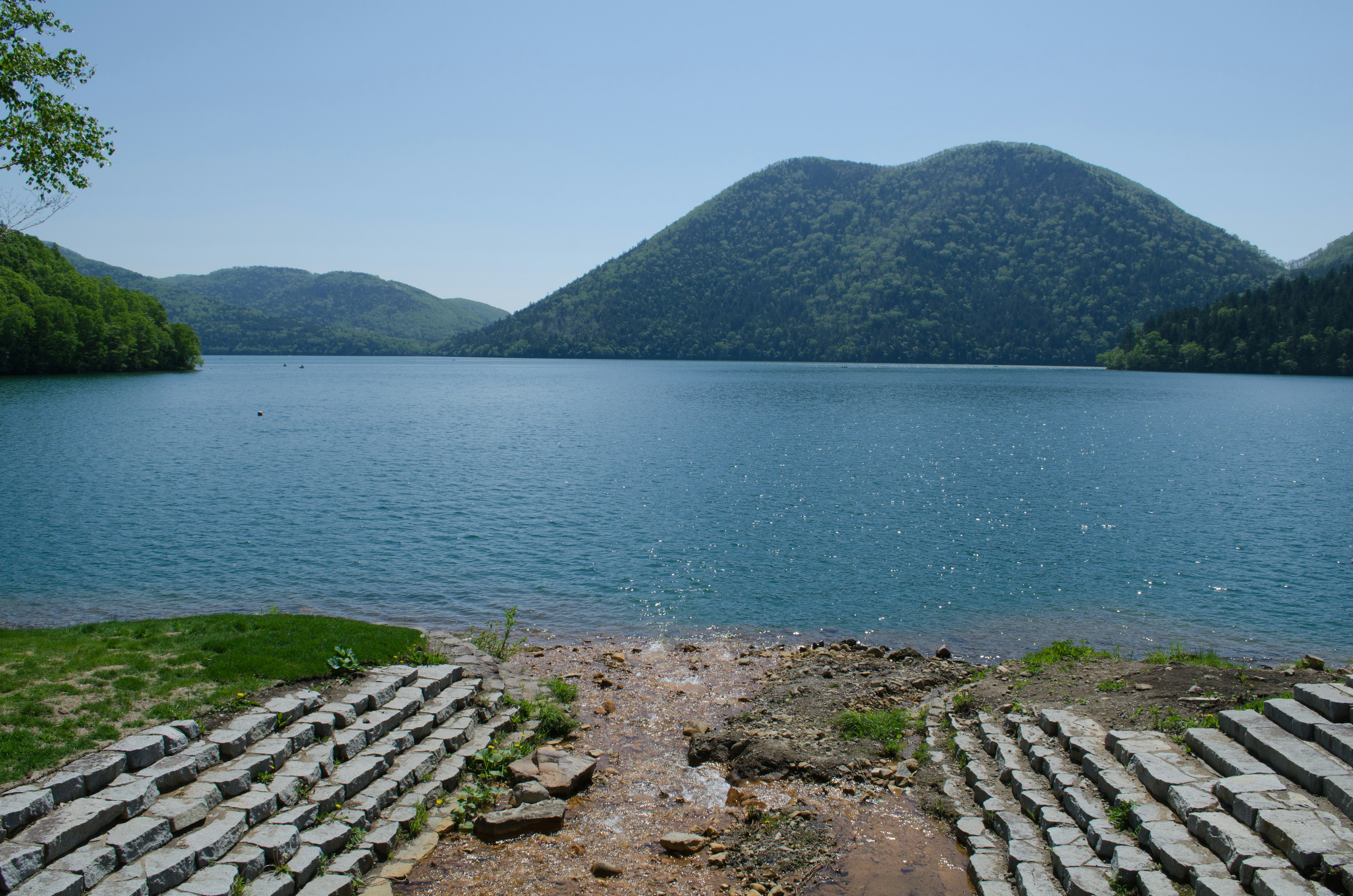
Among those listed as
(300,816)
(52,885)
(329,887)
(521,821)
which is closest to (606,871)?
(521,821)

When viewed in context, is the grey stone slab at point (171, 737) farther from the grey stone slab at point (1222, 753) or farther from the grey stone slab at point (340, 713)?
the grey stone slab at point (1222, 753)

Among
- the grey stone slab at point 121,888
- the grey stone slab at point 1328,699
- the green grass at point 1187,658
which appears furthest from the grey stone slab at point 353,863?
the green grass at point 1187,658

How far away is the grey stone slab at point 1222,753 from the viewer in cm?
889

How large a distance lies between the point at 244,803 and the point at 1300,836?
11.1m

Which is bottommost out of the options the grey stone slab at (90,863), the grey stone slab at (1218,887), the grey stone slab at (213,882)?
the grey stone slab at (213,882)

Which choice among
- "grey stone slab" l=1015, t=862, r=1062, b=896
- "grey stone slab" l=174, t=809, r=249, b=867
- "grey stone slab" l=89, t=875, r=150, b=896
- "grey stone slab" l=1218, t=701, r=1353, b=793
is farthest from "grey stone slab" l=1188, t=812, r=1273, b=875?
"grey stone slab" l=89, t=875, r=150, b=896

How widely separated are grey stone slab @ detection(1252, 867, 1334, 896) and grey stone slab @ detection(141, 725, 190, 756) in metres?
11.7

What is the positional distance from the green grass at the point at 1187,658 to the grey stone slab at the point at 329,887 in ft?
44.1

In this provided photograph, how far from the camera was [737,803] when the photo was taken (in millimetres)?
10719

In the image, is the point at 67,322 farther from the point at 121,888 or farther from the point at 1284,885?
the point at 1284,885

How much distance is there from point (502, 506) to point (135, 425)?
1607 inches

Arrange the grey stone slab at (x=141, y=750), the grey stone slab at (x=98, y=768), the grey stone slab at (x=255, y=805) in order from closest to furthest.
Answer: the grey stone slab at (x=98, y=768) < the grey stone slab at (x=255, y=805) < the grey stone slab at (x=141, y=750)

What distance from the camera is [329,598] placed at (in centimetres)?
2058

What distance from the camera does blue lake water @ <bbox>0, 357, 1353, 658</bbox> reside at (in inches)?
792
